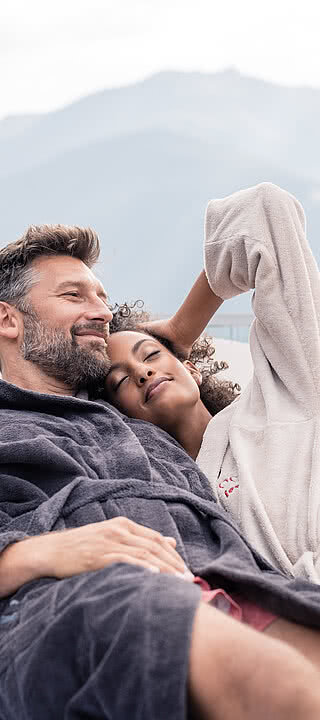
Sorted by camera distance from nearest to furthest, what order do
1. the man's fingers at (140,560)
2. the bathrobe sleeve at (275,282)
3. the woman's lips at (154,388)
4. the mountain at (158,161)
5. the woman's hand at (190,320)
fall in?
the man's fingers at (140,560)
the bathrobe sleeve at (275,282)
the woman's lips at (154,388)
the woman's hand at (190,320)
the mountain at (158,161)

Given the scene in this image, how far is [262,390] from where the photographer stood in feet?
Answer: 6.09

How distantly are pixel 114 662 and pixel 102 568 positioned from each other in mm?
237

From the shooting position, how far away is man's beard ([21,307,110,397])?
1874 mm

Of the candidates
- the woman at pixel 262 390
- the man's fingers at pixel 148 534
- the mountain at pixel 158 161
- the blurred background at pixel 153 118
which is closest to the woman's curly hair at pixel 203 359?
the woman at pixel 262 390

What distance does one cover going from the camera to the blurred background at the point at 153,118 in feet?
31.6

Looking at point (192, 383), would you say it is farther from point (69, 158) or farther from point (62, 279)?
point (69, 158)

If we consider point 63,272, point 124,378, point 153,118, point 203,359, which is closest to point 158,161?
point 153,118

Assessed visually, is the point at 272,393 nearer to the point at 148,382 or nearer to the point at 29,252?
the point at 148,382

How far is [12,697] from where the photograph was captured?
1.08 m

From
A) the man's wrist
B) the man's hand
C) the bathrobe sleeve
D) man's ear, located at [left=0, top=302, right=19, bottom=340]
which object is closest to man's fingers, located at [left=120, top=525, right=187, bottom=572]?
the man's hand

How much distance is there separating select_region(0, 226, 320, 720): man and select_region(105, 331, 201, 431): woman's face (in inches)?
2.1

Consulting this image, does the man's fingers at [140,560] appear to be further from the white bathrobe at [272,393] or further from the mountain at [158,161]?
the mountain at [158,161]

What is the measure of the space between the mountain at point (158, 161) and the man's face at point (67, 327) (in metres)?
8.47

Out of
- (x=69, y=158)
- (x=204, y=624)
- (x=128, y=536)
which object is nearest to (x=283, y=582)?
(x=128, y=536)
